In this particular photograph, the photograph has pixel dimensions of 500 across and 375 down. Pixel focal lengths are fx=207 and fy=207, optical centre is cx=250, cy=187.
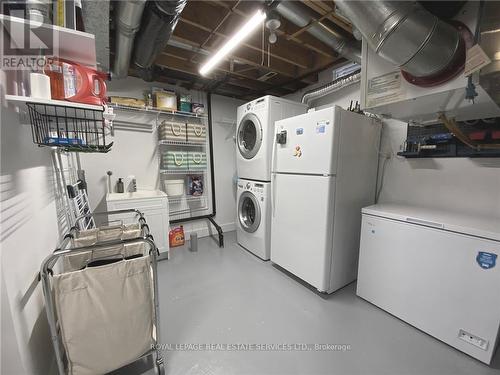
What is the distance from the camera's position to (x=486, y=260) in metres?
1.28

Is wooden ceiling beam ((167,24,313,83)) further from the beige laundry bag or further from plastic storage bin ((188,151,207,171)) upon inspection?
the beige laundry bag

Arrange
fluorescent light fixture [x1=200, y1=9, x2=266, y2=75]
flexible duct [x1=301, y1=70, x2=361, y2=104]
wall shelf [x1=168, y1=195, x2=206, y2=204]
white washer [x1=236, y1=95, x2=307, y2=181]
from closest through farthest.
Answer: fluorescent light fixture [x1=200, y1=9, x2=266, y2=75]
flexible duct [x1=301, y1=70, x2=361, y2=104]
white washer [x1=236, y1=95, x2=307, y2=181]
wall shelf [x1=168, y1=195, x2=206, y2=204]

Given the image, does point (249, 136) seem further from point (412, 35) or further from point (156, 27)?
point (412, 35)

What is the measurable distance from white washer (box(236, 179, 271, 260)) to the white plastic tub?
3.00 feet

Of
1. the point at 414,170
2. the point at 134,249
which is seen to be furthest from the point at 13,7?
the point at 414,170

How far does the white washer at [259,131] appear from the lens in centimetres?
254

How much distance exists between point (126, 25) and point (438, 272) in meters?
2.87

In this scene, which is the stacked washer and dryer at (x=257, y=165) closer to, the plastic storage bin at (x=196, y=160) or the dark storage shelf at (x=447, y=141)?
the plastic storage bin at (x=196, y=160)

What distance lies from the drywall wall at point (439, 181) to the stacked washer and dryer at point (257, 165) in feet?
3.54

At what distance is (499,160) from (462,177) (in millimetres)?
241

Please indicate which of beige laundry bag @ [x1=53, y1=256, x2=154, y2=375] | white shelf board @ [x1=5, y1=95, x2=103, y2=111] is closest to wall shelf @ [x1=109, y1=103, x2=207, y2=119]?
white shelf board @ [x1=5, y1=95, x2=103, y2=111]

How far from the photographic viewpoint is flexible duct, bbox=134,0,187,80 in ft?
4.39

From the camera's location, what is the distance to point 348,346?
1.48 m

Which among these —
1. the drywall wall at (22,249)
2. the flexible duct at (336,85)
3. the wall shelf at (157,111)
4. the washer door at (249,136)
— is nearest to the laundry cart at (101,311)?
the drywall wall at (22,249)
